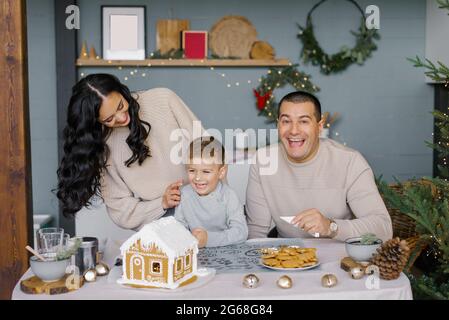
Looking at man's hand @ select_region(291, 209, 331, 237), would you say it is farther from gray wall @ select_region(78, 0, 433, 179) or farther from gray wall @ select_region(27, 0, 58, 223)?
gray wall @ select_region(27, 0, 58, 223)

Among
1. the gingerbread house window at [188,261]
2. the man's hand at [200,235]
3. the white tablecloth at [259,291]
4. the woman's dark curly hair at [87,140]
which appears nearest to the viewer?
the white tablecloth at [259,291]

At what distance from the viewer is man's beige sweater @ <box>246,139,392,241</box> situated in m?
2.55

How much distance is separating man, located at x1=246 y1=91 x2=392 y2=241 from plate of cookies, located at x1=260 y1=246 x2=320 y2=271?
51 centimetres

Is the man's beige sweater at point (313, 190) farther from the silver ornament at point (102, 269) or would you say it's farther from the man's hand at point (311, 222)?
the silver ornament at point (102, 269)

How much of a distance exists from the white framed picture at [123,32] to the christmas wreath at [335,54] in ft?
4.49

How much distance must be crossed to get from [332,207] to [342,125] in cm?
291

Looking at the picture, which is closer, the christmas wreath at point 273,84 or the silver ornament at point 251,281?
the silver ornament at point 251,281

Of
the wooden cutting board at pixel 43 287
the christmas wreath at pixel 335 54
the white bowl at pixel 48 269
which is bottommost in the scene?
the wooden cutting board at pixel 43 287

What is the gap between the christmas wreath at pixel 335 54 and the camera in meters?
5.22

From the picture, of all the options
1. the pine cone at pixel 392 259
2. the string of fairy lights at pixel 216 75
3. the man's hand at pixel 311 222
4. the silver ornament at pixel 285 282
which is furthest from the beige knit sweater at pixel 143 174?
the string of fairy lights at pixel 216 75

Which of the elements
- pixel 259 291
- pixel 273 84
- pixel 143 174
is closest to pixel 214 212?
pixel 143 174

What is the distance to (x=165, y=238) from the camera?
1.79 meters

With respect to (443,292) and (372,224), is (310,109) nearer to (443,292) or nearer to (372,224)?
(372,224)
